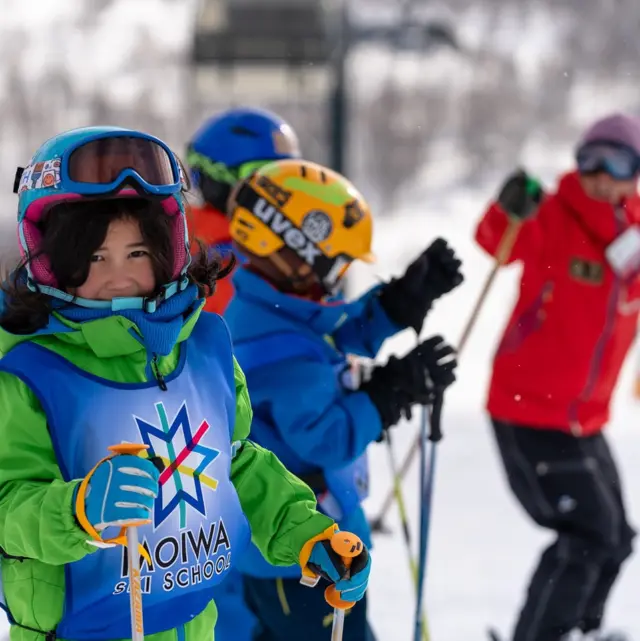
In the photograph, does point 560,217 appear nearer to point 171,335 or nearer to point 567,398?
point 567,398

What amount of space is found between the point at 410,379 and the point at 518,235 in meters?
1.66

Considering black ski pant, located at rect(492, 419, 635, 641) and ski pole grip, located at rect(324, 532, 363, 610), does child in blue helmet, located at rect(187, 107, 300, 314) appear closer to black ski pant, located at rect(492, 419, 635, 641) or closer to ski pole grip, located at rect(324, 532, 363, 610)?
black ski pant, located at rect(492, 419, 635, 641)

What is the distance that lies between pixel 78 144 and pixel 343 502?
144cm

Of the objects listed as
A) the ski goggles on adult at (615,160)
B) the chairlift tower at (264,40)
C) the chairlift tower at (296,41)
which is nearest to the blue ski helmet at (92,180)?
the ski goggles on adult at (615,160)

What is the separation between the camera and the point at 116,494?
1.88 meters

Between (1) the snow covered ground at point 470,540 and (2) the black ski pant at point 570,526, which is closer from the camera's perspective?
(2) the black ski pant at point 570,526

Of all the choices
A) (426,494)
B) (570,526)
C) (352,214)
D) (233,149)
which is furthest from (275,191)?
(570,526)

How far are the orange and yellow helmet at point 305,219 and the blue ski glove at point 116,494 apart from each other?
154cm

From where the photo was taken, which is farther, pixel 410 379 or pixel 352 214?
pixel 352 214

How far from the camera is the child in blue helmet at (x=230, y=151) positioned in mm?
4980

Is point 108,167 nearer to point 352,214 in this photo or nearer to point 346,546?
point 346,546

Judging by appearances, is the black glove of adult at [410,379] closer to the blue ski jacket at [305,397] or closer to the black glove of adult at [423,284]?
the blue ski jacket at [305,397]

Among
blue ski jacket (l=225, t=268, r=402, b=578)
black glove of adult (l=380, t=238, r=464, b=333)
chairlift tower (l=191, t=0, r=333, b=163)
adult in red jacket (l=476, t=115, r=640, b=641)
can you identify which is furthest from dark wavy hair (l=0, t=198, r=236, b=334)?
chairlift tower (l=191, t=0, r=333, b=163)

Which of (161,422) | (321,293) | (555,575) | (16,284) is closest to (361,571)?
(161,422)
